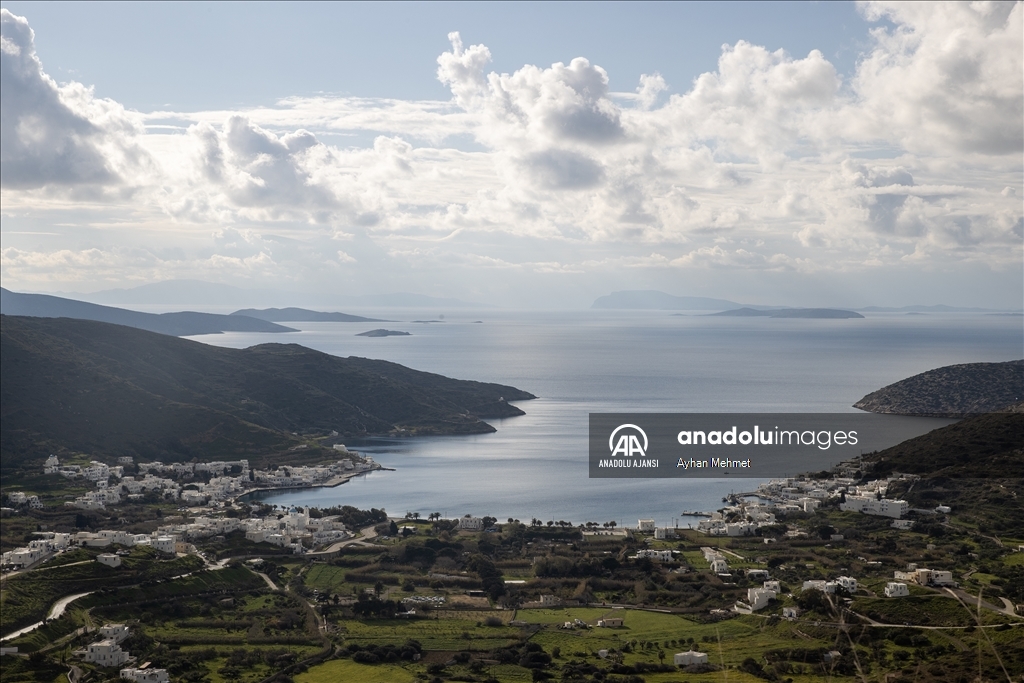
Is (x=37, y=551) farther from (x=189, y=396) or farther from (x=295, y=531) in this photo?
(x=189, y=396)

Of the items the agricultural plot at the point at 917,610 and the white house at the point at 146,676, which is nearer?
the white house at the point at 146,676

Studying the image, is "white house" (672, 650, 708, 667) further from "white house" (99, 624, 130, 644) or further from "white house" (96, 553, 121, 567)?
"white house" (96, 553, 121, 567)

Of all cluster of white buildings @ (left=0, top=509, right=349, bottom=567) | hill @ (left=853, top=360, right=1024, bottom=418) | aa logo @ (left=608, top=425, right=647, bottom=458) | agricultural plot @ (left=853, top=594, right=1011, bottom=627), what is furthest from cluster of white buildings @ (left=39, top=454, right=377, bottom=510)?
hill @ (left=853, top=360, right=1024, bottom=418)

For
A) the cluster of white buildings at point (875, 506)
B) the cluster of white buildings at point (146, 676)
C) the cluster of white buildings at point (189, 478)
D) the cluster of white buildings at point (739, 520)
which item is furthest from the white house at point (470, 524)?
the cluster of white buildings at point (146, 676)

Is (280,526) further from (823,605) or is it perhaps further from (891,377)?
(891,377)

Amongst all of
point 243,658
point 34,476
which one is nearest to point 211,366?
point 34,476

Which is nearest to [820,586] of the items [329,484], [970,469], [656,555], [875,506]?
[656,555]

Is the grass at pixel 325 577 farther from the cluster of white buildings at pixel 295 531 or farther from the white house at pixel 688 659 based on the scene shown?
the white house at pixel 688 659

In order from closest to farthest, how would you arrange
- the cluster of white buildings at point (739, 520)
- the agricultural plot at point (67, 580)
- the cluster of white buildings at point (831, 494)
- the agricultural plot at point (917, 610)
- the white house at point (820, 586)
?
the agricultural plot at point (917, 610), the agricultural plot at point (67, 580), the white house at point (820, 586), the cluster of white buildings at point (739, 520), the cluster of white buildings at point (831, 494)
